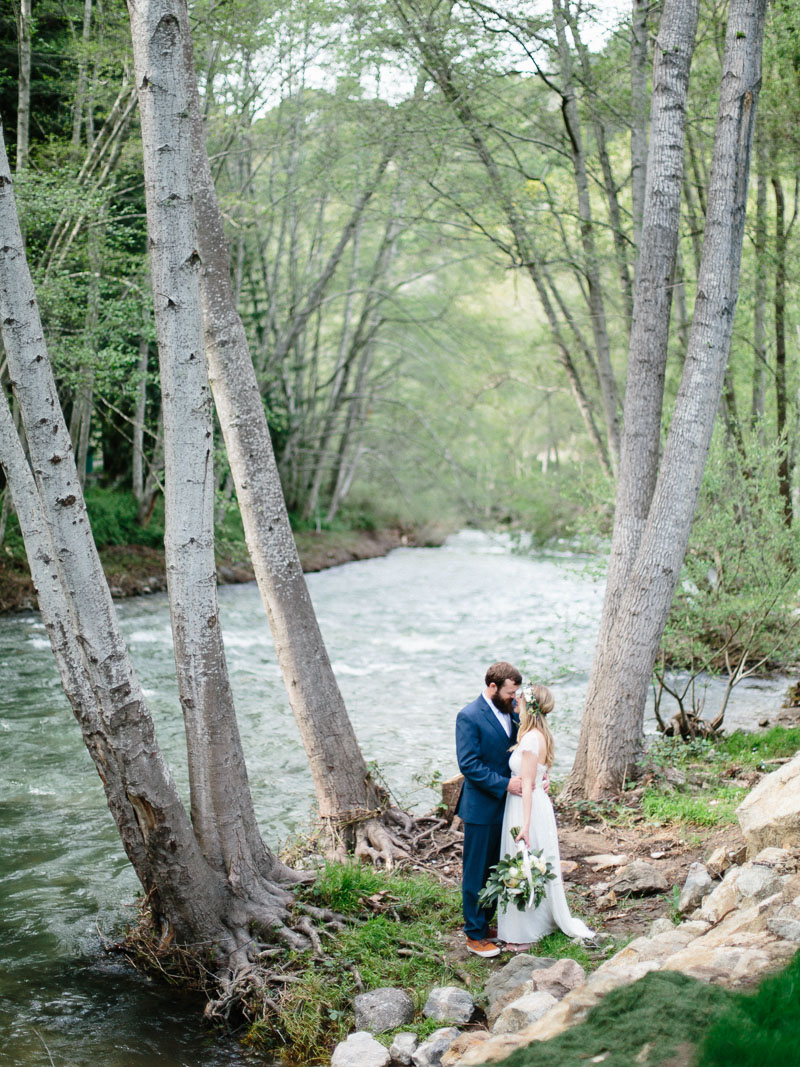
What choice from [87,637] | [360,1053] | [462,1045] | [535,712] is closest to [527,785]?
[535,712]

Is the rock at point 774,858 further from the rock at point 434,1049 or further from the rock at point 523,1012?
the rock at point 434,1049

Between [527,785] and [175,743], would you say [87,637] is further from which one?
[175,743]

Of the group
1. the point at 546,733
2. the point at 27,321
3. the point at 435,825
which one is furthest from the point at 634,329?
Answer: the point at 27,321

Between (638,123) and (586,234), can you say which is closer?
(638,123)

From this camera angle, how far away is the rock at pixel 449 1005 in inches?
184

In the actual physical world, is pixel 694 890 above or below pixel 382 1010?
above

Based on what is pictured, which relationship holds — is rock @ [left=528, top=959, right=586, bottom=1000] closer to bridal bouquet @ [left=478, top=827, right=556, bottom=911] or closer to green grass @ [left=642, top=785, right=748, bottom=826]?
bridal bouquet @ [left=478, top=827, right=556, bottom=911]

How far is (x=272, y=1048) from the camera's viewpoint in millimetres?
4777

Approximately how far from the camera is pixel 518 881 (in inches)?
204

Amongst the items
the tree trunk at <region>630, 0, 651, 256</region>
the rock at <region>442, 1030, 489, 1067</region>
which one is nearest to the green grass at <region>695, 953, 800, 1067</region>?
the rock at <region>442, 1030, 489, 1067</region>

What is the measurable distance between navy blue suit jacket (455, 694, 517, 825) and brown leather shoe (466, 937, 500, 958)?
0.67 meters

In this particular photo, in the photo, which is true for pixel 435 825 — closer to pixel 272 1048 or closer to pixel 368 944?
pixel 368 944

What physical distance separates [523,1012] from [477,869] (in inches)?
55.3

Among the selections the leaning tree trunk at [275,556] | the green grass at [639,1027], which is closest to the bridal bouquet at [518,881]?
the leaning tree trunk at [275,556]
